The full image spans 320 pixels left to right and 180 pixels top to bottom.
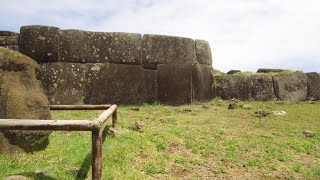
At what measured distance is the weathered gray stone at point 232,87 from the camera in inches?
503

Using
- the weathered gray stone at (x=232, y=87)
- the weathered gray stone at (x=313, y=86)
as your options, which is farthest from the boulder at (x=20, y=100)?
the weathered gray stone at (x=313, y=86)

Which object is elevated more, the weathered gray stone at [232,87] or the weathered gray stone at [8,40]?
the weathered gray stone at [8,40]

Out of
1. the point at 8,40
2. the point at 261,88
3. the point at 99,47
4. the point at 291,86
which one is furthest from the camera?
the point at 291,86

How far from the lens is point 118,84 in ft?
35.4

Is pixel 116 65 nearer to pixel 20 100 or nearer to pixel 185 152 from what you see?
pixel 185 152

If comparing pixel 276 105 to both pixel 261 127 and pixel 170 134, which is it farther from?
pixel 170 134

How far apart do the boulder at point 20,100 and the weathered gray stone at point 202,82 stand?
6580 millimetres

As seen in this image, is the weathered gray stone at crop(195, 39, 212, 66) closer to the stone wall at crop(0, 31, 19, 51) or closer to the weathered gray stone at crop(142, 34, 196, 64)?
the weathered gray stone at crop(142, 34, 196, 64)

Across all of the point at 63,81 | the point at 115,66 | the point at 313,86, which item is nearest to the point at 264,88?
the point at 313,86

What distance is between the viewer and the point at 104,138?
6199 millimetres

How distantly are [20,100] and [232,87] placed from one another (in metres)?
8.80

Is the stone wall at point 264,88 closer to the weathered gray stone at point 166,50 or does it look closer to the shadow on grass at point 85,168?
the weathered gray stone at point 166,50

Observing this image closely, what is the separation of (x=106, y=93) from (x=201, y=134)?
4275mm

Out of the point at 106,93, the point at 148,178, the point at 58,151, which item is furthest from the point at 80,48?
the point at 148,178
